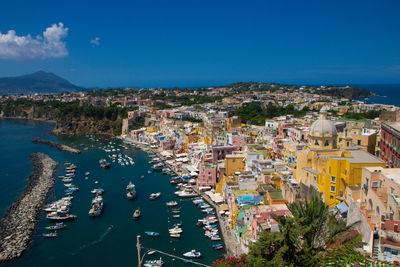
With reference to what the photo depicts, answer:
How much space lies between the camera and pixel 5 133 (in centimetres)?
5809

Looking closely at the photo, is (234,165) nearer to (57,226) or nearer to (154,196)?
(154,196)

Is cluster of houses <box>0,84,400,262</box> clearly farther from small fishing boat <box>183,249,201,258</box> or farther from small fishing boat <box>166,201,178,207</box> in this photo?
small fishing boat <box>166,201,178,207</box>

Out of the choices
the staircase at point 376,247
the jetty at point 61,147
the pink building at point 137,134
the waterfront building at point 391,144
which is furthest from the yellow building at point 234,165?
the pink building at point 137,134

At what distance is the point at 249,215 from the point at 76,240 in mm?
10485

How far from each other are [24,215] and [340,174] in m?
20.1

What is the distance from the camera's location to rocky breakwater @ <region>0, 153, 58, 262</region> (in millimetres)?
17283

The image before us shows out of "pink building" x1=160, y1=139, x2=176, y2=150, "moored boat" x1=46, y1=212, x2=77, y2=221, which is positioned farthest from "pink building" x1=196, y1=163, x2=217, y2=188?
"pink building" x1=160, y1=139, x2=176, y2=150

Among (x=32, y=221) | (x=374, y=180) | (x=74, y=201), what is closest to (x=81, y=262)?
(x=32, y=221)

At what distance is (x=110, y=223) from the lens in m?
20.5

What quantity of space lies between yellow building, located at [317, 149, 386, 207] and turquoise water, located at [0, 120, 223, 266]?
6.60 m

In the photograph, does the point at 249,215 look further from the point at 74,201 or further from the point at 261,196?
the point at 74,201

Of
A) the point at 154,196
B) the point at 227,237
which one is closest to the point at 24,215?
the point at 154,196

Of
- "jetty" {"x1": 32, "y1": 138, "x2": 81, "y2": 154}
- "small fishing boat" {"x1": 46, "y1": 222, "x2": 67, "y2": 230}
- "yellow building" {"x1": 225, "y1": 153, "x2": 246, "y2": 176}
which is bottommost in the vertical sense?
"small fishing boat" {"x1": 46, "y1": 222, "x2": 67, "y2": 230}

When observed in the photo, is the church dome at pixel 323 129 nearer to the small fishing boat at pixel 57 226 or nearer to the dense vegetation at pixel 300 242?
the dense vegetation at pixel 300 242
